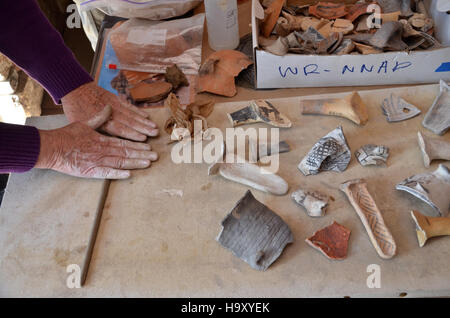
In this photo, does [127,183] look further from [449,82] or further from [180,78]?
[449,82]

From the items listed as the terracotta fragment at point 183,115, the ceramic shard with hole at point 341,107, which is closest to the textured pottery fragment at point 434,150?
the ceramic shard with hole at point 341,107

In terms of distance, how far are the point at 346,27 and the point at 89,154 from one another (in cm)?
125

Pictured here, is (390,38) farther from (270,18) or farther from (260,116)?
(260,116)

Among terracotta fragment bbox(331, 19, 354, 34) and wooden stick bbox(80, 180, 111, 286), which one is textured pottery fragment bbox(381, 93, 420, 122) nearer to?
terracotta fragment bbox(331, 19, 354, 34)

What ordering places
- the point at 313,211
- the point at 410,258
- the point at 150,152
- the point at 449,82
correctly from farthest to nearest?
the point at 449,82 < the point at 150,152 < the point at 313,211 < the point at 410,258

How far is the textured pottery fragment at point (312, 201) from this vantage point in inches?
48.3

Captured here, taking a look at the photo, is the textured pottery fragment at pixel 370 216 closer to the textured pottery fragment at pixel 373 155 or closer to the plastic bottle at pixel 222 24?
the textured pottery fragment at pixel 373 155

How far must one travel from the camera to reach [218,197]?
1318 millimetres

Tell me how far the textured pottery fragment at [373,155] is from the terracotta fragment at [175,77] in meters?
0.87

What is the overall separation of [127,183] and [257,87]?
0.72 m

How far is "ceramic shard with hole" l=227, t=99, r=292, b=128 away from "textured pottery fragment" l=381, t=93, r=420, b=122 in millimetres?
376

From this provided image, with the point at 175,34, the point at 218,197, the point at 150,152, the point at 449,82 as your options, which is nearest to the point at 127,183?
the point at 150,152

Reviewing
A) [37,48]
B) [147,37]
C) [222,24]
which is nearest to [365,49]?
[222,24]

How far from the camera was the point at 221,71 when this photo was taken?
175cm
